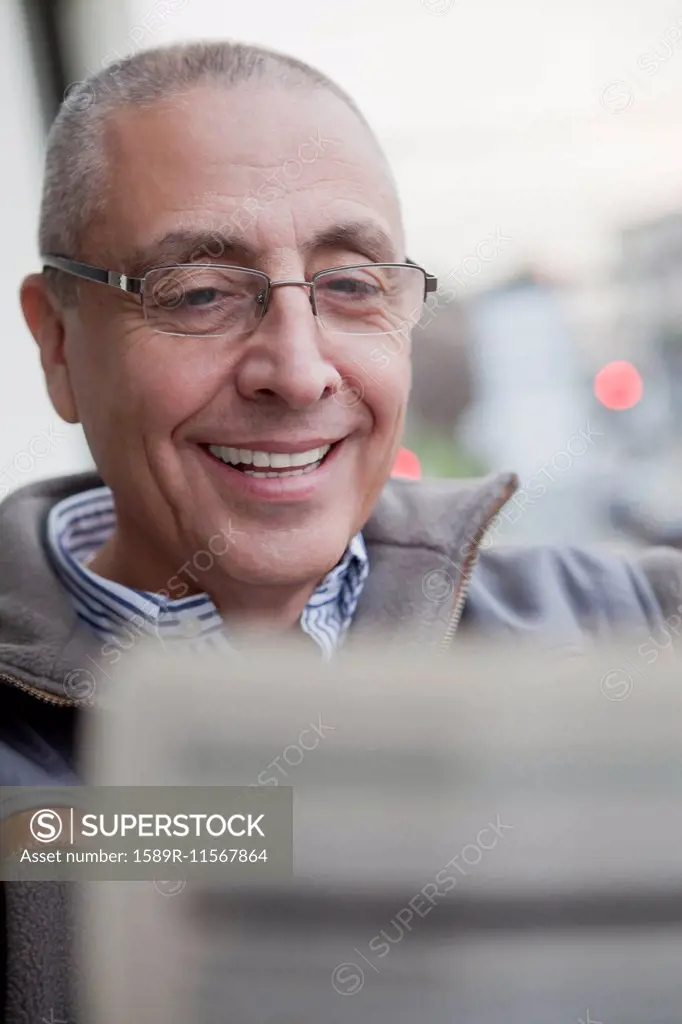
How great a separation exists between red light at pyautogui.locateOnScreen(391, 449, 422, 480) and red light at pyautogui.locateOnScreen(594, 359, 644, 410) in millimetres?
219

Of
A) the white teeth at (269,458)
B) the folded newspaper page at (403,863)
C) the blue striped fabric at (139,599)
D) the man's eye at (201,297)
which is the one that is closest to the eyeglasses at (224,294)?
the man's eye at (201,297)

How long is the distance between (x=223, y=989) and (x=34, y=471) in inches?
22.0

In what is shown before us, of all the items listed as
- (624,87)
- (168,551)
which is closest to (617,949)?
(168,551)

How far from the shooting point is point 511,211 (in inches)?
40.7

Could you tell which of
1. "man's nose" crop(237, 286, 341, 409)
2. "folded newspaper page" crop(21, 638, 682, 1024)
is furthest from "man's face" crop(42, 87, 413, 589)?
"folded newspaper page" crop(21, 638, 682, 1024)

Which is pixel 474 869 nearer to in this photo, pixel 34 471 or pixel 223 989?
pixel 223 989

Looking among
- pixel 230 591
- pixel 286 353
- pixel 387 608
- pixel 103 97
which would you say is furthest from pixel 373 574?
pixel 103 97

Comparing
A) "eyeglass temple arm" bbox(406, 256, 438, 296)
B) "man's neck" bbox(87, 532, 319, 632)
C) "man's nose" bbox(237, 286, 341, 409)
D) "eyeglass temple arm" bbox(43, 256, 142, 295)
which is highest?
"eyeglass temple arm" bbox(43, 256, 142, 295)

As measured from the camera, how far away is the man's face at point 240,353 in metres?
0.92

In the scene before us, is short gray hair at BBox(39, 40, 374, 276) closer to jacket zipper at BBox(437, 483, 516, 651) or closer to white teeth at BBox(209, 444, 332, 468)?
white teeth at BBox(209, 444, 332, 468)

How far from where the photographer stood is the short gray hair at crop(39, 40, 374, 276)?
37.1 inches

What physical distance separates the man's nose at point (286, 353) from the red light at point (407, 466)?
159 millimetres

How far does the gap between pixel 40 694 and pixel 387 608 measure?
37cm

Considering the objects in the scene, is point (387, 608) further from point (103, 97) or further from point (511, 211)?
point (103, 97)
